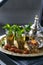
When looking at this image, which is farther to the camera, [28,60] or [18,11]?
[18,11]

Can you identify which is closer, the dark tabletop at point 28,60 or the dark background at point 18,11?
the dark tabletop at point 28,60

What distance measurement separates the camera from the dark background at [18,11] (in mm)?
2328

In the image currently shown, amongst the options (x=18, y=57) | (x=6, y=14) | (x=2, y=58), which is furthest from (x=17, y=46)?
(x=6, y=14)

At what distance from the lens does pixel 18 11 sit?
92.2 inches

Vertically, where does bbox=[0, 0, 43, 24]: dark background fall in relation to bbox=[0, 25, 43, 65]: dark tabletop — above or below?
above

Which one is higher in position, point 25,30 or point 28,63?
point 25,30

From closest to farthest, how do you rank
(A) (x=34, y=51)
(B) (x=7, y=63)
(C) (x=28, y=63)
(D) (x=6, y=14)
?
1. (B) (x=7, y=63)
2. (C) (x=28, y=63)
3. (A) (x=34, y=51)
4. (D) (x=6, y=14)

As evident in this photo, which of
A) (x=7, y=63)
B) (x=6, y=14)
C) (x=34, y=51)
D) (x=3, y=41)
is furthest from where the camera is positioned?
(x=6, y=14)

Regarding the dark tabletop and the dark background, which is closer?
the dark tabletop

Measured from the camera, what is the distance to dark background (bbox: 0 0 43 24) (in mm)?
2328

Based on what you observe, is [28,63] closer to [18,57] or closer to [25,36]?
[18,57]

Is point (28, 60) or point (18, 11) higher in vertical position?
point (18, 11)

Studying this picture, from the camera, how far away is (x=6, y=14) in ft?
7.68

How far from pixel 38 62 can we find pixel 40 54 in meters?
0.07
